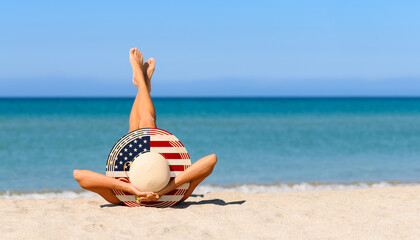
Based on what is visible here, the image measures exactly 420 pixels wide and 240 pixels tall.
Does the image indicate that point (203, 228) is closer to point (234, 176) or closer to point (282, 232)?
point (282, 232)

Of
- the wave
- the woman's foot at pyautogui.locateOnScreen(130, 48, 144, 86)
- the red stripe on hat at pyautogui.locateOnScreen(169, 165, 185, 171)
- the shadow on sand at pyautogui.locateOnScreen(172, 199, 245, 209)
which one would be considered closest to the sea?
the wave

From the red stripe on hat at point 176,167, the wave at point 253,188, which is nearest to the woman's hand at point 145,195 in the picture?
the red stripe on hat at point 176,167

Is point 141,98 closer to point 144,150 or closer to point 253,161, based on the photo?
point 144,150

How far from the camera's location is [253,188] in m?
9.27

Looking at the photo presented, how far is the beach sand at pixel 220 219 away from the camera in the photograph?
15.6 ft

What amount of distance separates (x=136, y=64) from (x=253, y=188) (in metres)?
3.77

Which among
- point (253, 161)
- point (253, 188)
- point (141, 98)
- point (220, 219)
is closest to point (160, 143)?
point (141, 98)

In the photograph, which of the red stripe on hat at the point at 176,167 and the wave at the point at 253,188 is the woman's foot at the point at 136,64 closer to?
the red stripe on hat at the point at 176,167

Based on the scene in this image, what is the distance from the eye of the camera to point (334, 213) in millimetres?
5703

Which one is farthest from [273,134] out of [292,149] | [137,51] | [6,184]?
[137,51]

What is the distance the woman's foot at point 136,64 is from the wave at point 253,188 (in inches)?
108

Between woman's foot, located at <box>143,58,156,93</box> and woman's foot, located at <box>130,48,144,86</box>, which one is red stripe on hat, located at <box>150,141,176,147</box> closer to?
woman's foot, located at <box>130,48,144,86</box>

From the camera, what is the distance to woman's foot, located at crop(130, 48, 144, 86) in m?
6.71

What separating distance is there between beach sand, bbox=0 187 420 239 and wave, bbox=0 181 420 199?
2183 millimetres
